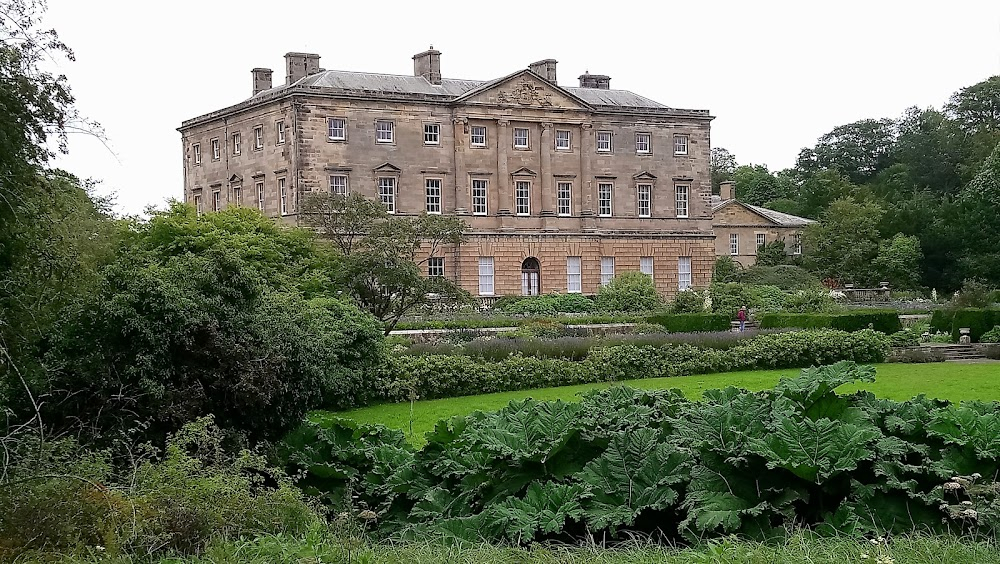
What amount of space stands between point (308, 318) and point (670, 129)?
44.4 m

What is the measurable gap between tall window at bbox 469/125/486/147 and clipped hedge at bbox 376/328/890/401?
95.1 ft

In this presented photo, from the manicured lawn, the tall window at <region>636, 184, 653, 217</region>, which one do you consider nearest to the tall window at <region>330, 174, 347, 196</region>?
the tall window at <region>636, 184, 653, 217</region>

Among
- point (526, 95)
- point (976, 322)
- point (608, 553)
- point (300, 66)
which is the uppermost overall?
point (300, 66)

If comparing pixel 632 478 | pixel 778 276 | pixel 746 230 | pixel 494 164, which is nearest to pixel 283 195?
pixel 494 164


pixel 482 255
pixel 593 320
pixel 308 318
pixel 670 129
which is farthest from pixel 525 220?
pixel 308 318

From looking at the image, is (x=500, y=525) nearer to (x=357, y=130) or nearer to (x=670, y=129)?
(x=357, y=130)

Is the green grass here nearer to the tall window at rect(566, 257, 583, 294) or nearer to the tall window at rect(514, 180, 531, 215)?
the tall window at rect(514, 180, 531, 215)

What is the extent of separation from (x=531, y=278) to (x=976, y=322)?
1090 inches

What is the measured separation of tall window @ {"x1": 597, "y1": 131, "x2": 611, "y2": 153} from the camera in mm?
57031

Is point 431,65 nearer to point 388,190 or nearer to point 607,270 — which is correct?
point 388,190

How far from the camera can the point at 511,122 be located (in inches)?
2162

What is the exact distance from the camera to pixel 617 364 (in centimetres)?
2375

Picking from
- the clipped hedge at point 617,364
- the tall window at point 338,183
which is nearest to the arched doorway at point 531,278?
the tall window at point 338,183

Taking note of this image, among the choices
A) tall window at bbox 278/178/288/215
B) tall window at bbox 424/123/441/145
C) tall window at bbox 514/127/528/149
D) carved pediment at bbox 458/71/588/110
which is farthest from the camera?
tall window at bbox 514/127/528/149
